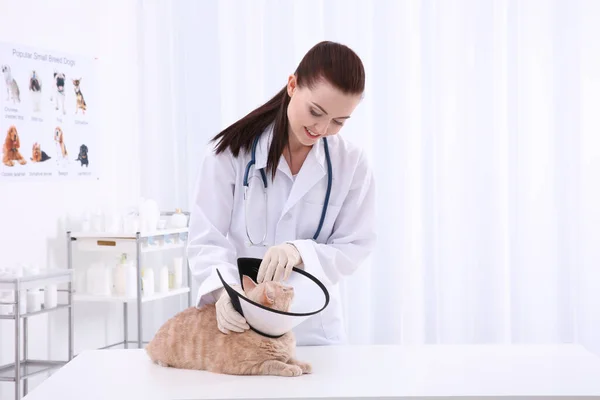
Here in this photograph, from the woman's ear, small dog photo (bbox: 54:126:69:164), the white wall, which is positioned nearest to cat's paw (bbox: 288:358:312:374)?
the woman's ear

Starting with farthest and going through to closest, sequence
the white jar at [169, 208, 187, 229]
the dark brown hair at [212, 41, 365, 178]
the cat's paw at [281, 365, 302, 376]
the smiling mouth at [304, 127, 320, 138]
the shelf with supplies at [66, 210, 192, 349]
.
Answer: the white jar at [169, 208, 187, 229], the shelf with supplies at [66, 210, 192, 349], the smiling mouth at [304, 127, 320, 138], the dark brown hair at [212, 41, 365, 178], the cat's paw at [281, 365, 302, 376]

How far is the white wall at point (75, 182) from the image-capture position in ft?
10.2

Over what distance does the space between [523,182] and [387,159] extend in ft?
2.28

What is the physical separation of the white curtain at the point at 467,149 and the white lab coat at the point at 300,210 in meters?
A: 1.82

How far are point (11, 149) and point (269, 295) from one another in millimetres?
2113

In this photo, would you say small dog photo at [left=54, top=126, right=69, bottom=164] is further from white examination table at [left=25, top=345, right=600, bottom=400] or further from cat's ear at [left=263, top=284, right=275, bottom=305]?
cat's ear at [left=263, top=284, right=275, bottom=305]

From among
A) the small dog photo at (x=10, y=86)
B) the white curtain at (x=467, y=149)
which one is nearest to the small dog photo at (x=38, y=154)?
the small dog photo at (x=10, y=86)

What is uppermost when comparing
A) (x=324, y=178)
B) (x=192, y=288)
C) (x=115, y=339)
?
(x=324, y=178)

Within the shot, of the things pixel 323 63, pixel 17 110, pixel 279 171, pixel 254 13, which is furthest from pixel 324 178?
pixel 254 13

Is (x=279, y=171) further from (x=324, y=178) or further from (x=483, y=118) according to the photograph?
(x=483, y=118)

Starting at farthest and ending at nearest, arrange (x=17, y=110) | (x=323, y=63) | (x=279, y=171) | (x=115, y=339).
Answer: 1. (x=115, y=339)
2. (x=17, y=110)
3. (x=279, y=171)
4. (x=323, y=63)

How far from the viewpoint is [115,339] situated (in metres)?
3.83

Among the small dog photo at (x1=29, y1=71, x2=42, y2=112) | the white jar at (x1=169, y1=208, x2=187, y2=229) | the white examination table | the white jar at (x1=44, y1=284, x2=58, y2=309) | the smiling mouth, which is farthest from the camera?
the white jar at (x1=169, y1=208, x2=187, y2=229)

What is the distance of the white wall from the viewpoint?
311 centimetres
